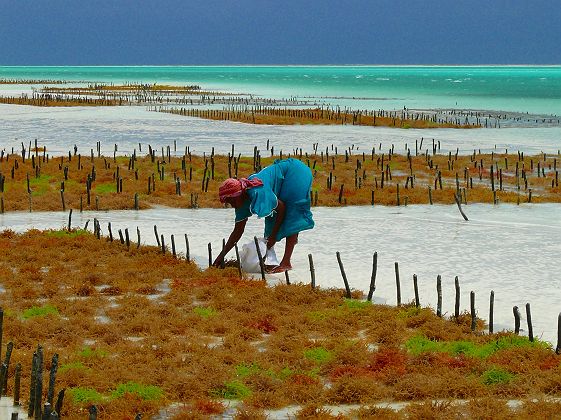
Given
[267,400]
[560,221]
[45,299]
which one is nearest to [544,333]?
[267,400]

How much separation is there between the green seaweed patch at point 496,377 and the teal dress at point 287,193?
435 cm

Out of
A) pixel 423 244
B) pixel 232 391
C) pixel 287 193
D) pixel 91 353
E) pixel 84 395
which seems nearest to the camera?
pixel 84 395

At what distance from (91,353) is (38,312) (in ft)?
5.45

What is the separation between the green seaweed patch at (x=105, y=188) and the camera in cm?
1925

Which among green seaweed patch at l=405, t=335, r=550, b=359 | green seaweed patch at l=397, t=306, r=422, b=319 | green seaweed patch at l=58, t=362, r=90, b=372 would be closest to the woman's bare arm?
green seaweed patch at l=397, t=306, r=422, b=319

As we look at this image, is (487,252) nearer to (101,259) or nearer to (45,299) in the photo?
(101,259)

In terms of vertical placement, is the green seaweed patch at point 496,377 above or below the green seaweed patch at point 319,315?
below

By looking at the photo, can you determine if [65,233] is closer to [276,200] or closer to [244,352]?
[276,200]

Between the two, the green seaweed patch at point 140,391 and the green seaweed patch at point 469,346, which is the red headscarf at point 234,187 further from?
the green seaweed patch at point 140,391

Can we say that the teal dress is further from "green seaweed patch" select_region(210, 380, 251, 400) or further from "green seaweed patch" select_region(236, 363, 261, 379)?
"green seaweed patch" select_region(210, 380, 251, 400)

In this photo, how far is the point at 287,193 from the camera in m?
11.8

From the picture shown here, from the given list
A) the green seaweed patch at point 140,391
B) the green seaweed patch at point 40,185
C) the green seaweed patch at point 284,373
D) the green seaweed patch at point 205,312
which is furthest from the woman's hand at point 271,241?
the green seaweed patch at point 40,185

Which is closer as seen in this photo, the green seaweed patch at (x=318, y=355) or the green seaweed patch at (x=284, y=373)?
the green seaweed patch at (x=284, y=373)

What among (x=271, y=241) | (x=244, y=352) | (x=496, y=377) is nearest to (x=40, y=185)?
(x=271, y=241)
